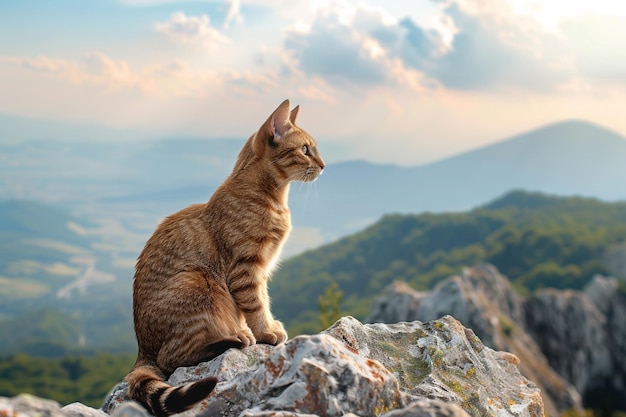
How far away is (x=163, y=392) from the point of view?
6094 mm

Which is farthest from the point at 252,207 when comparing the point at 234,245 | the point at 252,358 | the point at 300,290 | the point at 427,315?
the point at 300,290

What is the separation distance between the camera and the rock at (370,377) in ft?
16.2

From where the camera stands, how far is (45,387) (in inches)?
5212

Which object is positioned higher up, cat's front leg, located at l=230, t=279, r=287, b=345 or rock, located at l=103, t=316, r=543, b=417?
cat's front leg, located at l=230, t=279, r=287, b=345

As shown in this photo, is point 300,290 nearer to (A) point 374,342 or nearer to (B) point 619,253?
(B) point 619,253

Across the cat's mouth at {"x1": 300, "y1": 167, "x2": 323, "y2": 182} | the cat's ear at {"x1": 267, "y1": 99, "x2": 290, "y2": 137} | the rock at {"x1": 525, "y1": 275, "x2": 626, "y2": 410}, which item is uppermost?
the cat's ear at {"x1": 267, "y1": 99, "x2": 290, "y2": 137}

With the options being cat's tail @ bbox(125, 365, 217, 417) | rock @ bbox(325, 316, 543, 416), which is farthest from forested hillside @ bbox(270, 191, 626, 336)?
cat's tail @ bbox(125, 365, 217, 417)

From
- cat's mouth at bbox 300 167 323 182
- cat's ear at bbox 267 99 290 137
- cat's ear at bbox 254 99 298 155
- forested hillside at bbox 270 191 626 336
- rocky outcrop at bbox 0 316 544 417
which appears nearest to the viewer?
rocky outcrop at bbox 0 316 544 417

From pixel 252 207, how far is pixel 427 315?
55389mm

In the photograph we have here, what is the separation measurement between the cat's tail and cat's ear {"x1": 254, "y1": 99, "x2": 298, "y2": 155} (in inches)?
143

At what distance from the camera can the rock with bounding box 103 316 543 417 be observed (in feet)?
16.2

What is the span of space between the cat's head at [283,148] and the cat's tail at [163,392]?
3.49 m

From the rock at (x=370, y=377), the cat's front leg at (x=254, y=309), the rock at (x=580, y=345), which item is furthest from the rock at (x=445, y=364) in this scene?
the rock at (x=580, y=345)

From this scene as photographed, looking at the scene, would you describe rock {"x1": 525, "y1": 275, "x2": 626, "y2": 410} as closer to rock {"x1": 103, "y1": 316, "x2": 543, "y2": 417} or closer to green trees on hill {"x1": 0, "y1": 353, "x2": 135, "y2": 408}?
rock {"x1": 103, "y1": 316, "x2": 543, "y2": 417}
